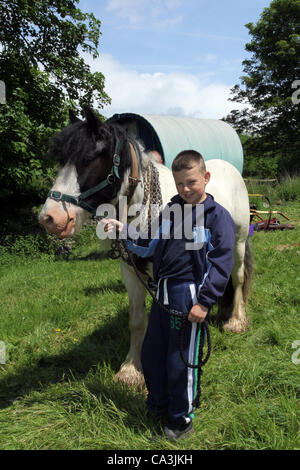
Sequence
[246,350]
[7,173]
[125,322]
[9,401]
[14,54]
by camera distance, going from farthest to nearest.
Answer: [14,54], [7,173], [125,322], [246,350], [9,401]

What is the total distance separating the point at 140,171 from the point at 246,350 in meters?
1.74

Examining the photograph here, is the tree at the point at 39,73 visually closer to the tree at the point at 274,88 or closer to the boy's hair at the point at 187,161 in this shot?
the boy's hair at the point at 187,161

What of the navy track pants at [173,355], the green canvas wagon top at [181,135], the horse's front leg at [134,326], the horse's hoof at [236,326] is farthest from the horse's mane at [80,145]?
the green canvas wagon top at [181,135]

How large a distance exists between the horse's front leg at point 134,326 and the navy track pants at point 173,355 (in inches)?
25.1

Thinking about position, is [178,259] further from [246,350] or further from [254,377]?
[246,350]

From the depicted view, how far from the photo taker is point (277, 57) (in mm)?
21094

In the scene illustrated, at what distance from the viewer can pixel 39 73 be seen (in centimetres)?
884

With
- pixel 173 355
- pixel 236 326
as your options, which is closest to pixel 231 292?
pixel 236 326

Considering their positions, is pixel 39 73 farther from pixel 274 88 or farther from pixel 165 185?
pixel 274 88

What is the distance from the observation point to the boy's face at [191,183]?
5.72 feet

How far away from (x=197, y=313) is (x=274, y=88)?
961 inches

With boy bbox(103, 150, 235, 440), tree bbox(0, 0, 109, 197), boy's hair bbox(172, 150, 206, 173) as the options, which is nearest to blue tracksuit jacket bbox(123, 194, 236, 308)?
boy bbox(103, 150, 235, 440)

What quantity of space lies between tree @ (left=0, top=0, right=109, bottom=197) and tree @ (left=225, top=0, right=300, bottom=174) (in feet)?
49.1

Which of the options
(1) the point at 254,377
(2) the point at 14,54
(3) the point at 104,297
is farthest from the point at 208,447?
(2) the point at 14,54
